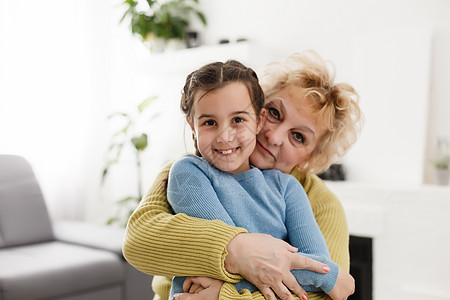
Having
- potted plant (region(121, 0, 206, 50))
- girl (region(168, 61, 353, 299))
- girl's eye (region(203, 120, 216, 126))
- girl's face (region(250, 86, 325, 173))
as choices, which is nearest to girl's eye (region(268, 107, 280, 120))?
girl's face (region(250, 86, 325, 173))

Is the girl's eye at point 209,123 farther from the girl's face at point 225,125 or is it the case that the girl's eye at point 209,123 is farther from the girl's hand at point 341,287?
the girl's hand at point 341,287

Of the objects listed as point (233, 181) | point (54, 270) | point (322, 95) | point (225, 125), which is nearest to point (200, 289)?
point (233, 181)

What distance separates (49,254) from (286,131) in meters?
1.97

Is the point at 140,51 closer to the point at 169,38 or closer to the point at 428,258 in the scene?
the point at 169,38

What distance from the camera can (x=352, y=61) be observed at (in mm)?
3262

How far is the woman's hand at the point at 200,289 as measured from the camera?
0.93 meters

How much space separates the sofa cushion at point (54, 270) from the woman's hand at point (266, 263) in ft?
5.56

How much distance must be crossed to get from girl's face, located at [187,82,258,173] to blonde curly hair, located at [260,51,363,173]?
0.26 metres

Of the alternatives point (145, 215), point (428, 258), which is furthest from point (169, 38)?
point (145, 215)

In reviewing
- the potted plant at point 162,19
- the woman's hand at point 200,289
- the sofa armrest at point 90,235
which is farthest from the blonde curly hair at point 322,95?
the potted plant at point 162,19

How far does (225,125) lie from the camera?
96 centimetres

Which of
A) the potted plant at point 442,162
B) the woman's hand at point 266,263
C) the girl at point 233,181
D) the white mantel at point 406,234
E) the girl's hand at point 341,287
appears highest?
the girl at point 233,181

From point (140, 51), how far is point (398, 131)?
2444 millimetres

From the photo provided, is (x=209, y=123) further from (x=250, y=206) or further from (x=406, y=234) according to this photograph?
(x=406, y=234)
